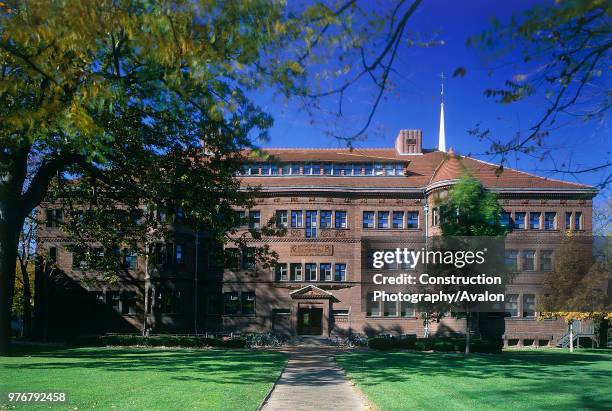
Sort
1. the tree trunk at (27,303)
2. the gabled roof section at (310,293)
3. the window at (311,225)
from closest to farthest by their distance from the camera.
Result: 1. the tree trunk at (27,303)
2. the gabled roof section at (310,293)
3. the window at (311,225)

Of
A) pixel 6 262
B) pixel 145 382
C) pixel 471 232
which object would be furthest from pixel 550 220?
pixel 6 262

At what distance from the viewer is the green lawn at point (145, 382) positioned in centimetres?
1192

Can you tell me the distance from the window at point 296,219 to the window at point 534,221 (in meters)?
17.8

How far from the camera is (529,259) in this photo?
146ft

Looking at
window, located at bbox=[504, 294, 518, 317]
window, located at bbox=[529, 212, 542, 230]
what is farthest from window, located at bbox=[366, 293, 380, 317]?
window, located at bbox=[529, 212, 542, 230]

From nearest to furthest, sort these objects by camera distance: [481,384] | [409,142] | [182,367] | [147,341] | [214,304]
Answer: [481,384]
[182,367]
[147,341]
[214,304]
[409,142]

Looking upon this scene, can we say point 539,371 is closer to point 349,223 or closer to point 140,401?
point 140,401

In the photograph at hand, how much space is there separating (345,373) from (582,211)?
32.1 metres

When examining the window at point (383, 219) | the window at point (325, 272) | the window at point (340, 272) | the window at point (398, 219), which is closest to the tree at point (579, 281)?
the window at point (398, 219)

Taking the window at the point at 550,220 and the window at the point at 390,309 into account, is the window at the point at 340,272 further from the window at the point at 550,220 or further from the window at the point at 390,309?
the window at the point at 550,220

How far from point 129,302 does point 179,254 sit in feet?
17.1

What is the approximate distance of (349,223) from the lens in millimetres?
46031

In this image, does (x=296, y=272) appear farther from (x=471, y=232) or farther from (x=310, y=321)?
(x=471, y=232)

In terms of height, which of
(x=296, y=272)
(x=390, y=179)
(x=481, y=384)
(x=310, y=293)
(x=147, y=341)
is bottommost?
(x=147, y=341)
